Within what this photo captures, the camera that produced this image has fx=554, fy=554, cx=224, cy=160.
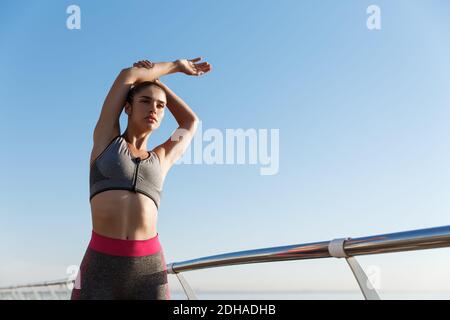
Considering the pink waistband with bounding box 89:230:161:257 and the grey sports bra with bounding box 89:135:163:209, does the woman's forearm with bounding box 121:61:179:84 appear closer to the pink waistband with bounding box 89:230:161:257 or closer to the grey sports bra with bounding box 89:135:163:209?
the grey sports bra with bounding box 89:135:163:209

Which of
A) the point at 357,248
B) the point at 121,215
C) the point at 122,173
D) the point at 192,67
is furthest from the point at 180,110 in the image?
the point at 357,248

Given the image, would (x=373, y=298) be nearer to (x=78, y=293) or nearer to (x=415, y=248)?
(x=415, y=248)

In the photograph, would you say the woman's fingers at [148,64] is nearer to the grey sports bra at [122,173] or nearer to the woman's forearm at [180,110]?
the woman's forearm at [180,110]

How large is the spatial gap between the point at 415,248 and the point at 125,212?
0.93m

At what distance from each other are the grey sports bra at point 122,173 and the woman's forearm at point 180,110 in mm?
487

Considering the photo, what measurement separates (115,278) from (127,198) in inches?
10.4

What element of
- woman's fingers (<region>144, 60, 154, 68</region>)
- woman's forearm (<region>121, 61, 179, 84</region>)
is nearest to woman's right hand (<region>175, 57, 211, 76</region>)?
woman's forearm (<region>121, 61, 179, 84</region>)

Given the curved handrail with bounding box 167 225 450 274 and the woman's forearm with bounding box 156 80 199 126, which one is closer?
the curved handrail with bounding box 167 225 450 274

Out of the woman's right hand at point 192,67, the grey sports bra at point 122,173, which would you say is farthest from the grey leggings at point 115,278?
the woman's right hand at point 192,67

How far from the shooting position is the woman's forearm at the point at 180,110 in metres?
2.42

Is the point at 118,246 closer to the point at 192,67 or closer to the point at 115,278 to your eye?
the point at 115,278

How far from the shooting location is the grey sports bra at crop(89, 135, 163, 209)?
73.9 inches

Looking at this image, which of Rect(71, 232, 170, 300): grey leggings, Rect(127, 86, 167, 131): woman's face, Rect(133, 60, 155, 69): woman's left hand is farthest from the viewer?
Rect(133, 60, 155, 69): woman's left hand

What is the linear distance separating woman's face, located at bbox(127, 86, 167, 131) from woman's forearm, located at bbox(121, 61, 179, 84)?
6 cm
